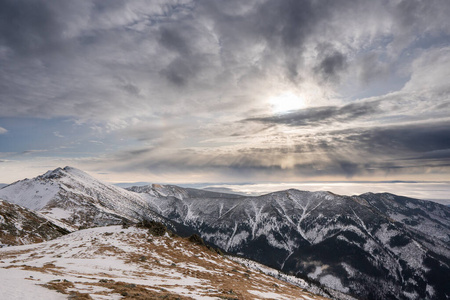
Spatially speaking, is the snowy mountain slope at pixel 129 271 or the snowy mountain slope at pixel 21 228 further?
the snowy mountain slope at pixel 21 228

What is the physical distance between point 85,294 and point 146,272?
19.6 metres

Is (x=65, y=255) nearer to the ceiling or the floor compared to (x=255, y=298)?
nearer to the ceiling

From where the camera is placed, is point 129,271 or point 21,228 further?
point 21,228

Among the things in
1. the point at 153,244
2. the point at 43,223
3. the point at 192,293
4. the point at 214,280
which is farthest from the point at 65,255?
the point at 43,223

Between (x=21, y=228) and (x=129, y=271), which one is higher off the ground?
(x=129, y=271)

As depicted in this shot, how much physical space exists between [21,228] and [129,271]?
122814 mm

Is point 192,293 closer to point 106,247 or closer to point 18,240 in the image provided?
point 106,247

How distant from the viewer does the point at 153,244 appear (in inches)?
2395

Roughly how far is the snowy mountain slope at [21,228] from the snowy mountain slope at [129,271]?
209 feet

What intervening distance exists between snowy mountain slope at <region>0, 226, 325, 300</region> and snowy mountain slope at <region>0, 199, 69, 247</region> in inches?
2510

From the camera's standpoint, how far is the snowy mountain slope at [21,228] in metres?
106

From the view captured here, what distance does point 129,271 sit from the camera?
3912 centimetres

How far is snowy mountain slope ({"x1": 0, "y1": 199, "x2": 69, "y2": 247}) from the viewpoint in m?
106

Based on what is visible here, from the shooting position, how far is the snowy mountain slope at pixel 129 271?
2461 centimetres
